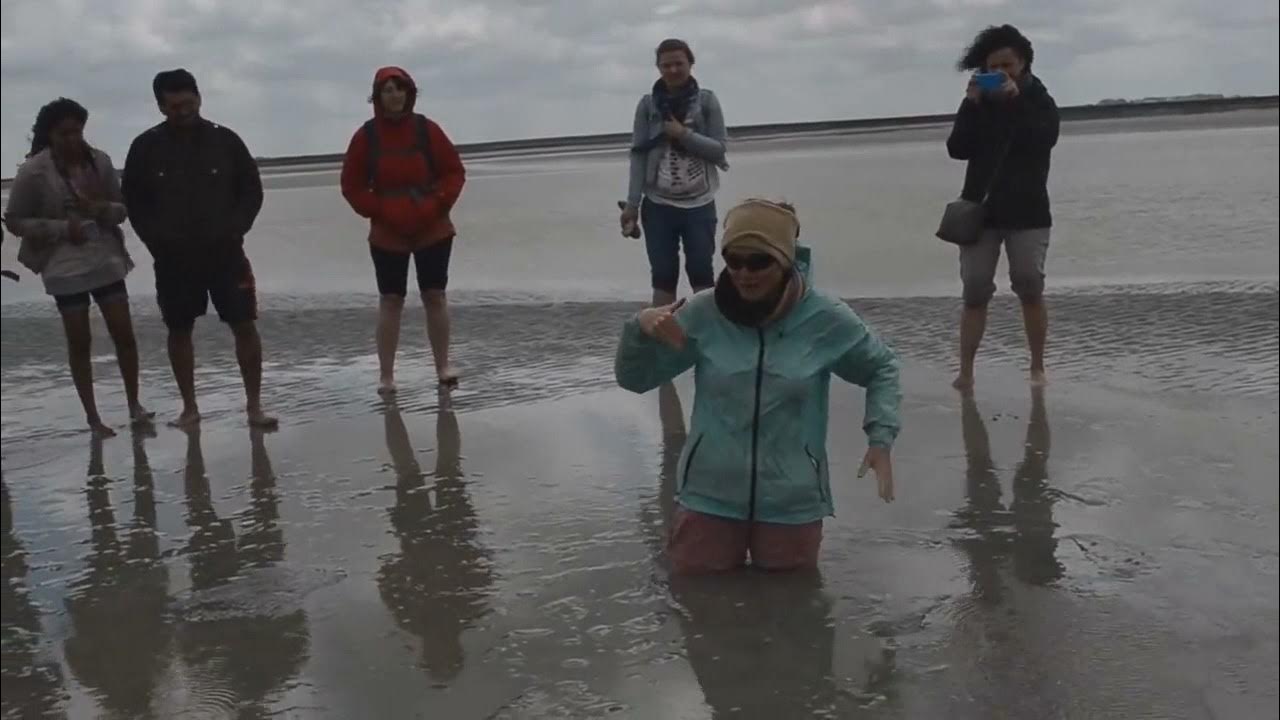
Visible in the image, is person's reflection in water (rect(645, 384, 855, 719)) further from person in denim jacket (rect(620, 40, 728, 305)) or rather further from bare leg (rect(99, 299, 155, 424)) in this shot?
bare leg (rect(99, 299, 155, 424))

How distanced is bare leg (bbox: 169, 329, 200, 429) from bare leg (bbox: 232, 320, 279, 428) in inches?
11.3

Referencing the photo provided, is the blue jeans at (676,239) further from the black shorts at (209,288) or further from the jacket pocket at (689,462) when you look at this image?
the jacket pocket at (689,462)

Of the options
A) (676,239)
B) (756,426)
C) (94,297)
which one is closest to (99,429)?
(94,297)

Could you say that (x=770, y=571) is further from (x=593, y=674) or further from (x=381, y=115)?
(x=381, y=115)

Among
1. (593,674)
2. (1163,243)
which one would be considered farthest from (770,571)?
(1163,243)

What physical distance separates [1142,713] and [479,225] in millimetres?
20304

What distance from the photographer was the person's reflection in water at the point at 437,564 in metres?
3.92

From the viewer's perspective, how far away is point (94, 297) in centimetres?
698

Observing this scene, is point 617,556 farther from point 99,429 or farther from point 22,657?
point 99,429

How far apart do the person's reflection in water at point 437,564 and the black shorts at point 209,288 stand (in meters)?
1.26

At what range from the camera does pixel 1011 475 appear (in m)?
5.29

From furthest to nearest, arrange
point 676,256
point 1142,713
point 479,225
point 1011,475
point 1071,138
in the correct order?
point 1071,138 < point 479,225 < point 676,256 < point 1011,475 < point 1142,713

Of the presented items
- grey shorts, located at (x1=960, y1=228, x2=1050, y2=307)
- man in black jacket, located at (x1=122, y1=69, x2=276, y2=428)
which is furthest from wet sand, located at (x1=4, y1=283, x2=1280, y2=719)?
man in black jacket, located at (x1=122, y1=69, x2=276, y2=428)

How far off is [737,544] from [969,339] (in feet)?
9.98
